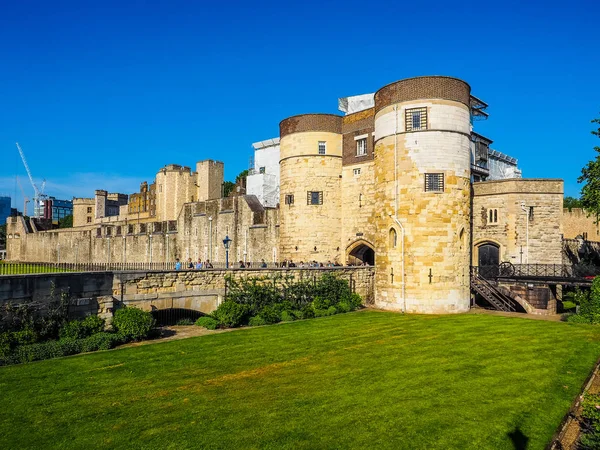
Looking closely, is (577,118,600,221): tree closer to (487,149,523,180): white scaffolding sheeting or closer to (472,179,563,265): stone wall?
(472,179,563,265): stone wall

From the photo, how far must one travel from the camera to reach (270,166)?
51.3 meters

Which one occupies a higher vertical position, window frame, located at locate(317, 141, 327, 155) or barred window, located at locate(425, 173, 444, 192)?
window frame, located at locate(317, 141, 327, 155)

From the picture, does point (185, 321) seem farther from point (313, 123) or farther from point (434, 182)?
point (313, 123)

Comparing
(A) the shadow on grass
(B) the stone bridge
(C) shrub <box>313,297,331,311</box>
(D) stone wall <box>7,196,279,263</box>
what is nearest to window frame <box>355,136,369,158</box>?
(D) stone wall <box>7,196,279,263</box>

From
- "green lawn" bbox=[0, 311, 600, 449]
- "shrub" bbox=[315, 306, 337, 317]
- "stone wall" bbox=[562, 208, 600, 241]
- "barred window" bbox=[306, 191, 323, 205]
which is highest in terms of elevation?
"barred window" bbox=[306, 191, 323, 205]

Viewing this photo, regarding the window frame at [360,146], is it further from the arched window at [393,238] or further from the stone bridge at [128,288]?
the stone bridge at [128,288]

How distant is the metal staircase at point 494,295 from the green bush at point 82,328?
806 inches

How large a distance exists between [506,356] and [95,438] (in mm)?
12675

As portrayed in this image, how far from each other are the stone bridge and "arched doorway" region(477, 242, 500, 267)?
1261 centimetres

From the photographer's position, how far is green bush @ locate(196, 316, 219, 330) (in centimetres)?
2114

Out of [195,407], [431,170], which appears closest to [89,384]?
[195,407]

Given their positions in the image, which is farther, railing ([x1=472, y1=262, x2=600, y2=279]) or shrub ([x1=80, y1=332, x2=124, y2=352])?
railing ([x1=472, y1=262, x2=600, y2=279])

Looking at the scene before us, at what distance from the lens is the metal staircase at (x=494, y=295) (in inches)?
1071

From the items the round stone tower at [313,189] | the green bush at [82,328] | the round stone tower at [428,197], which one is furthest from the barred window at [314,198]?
the green bush at [82,328]
